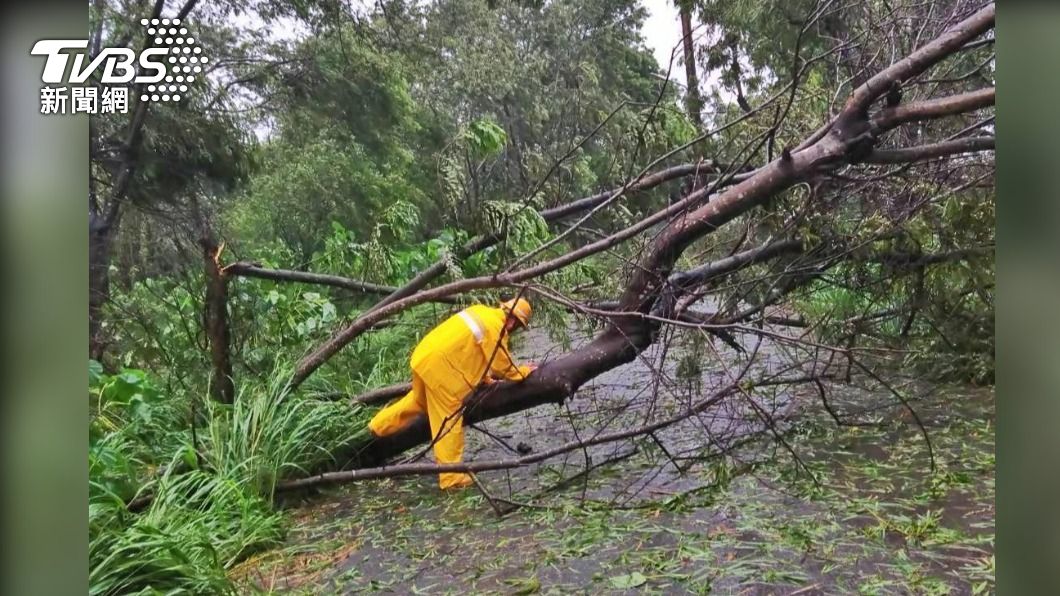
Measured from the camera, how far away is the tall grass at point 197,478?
160 centimetres

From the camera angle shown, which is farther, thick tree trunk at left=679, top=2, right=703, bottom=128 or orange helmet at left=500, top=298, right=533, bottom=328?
thick tree trunk at left=679, top=2, right=703, bottom=128

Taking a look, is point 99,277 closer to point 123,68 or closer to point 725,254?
point 123,68

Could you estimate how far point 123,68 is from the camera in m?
1.26

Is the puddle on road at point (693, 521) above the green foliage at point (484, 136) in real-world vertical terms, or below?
below

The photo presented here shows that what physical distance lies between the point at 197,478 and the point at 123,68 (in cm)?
144

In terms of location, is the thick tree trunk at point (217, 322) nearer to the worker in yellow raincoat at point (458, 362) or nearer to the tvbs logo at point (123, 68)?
the worker in yellow raincoat at point (458, 362)

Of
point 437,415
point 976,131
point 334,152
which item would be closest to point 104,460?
point 437,415

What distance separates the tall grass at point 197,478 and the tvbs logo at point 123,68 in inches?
39.5

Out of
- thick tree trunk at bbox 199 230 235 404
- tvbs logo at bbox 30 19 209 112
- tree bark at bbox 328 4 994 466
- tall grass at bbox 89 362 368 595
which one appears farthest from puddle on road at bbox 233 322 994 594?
tvbs logo at bbox 30 19 209 112

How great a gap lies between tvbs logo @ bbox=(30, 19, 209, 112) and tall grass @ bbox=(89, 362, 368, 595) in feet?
3.29

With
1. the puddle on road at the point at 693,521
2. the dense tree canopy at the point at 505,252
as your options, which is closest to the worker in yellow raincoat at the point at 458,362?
the dense tree canopy at the point at 505,252

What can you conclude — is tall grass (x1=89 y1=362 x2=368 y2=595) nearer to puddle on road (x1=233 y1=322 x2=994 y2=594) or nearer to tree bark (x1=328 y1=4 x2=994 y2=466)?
puddle on road (x1=233 y1=322 x2=994 y2=594)

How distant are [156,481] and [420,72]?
10.9ft

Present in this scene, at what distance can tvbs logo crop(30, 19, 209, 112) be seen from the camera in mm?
1082
